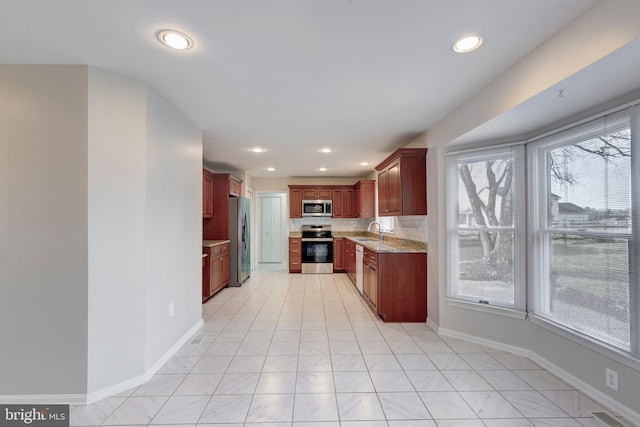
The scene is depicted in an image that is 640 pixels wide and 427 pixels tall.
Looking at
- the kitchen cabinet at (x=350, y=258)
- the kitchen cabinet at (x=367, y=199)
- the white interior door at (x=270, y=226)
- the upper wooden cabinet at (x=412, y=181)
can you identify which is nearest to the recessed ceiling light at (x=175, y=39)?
the upper wooden cabinet at (x=412, y=181)

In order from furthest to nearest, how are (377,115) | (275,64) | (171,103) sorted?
(377,115) < (171,103) < (275,64)

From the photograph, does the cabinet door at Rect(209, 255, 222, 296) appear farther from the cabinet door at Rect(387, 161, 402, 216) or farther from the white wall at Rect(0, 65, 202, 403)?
the cabinet door at Rect(387, 161, 402, 216)

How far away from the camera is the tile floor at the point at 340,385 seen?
1.91m

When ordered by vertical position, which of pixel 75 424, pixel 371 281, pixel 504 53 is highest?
pixel 504 53

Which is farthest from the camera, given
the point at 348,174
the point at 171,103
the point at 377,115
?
the point at 348,174

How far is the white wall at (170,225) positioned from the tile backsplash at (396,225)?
9.64ft

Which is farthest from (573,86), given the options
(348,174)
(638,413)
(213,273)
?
(348,174)

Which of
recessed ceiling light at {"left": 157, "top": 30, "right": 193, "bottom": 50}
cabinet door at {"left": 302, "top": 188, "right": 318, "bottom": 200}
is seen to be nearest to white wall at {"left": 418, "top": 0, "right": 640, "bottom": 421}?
recessed ceiling light at {"left": 157, "top": 30, "right": 193, "bottom": 50}

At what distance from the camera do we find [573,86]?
176 centimetres

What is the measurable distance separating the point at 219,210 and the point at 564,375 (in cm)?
516

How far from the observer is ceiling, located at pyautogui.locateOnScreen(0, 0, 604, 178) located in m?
1.52

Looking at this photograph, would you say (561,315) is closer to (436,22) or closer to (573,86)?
(573,86)

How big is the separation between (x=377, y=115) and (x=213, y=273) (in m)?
3.54

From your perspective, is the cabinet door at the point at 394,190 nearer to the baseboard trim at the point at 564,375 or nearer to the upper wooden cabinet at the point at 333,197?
the baseboard trim at the point at 564,375
